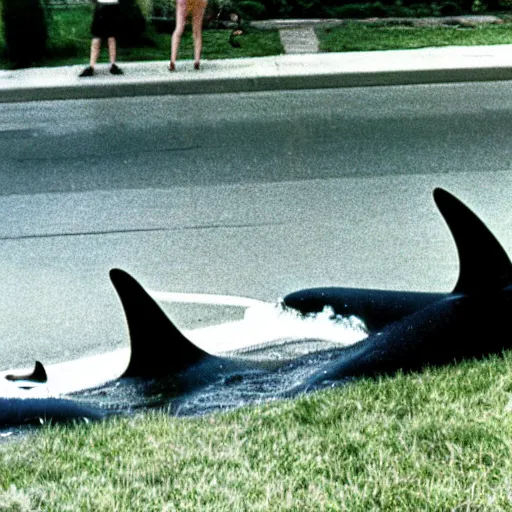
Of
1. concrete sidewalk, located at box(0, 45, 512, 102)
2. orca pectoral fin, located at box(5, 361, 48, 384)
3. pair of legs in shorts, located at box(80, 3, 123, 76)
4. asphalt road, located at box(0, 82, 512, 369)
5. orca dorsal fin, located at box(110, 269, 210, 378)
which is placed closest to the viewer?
orca dorsal fin, located at box(110, 269, 210, 378)

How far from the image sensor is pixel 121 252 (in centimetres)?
727

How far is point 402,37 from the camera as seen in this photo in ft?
56.3

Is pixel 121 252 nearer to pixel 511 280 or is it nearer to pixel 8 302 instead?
pixel 8 302

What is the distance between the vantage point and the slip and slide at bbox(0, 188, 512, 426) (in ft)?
13.9

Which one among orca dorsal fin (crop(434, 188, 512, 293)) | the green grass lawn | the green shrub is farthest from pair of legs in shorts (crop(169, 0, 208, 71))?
orca dorsal fin (crop(434, 188, 512, 293))

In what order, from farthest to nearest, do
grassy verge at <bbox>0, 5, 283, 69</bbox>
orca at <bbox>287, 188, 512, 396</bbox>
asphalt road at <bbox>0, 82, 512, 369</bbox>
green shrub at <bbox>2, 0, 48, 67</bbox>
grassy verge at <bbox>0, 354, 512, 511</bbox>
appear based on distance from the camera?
grassy verge at <bbox>0, 5, 283, 69</bbox>
green shrub at <bbox>2, 0, 48, 67</bbox>
asphalt road at <bbox>0, 82, 512, 369</bbox>
orca at <bbox>287, 188, 512, 396</bbox>
grassy verge at <bbox>0, 354, 512, 511</bbox>

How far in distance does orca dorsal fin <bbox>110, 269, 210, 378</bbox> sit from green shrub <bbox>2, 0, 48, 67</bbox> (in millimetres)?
11844

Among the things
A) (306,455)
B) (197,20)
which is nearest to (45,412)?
(306,455)

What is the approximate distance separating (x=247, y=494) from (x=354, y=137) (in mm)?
7841

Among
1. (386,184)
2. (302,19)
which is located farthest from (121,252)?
(302,19)

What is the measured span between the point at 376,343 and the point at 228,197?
14.6 feet

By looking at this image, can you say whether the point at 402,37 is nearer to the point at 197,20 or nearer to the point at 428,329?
→ the point at 197,20

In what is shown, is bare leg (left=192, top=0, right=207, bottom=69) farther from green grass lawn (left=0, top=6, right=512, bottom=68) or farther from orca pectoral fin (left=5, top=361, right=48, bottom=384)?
orca pectoral fin (left=5, top=361, right=48, bottom=384)

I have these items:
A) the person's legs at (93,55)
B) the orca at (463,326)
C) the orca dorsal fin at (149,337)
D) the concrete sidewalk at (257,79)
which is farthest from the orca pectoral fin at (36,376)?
the person's legs at (93,55)
